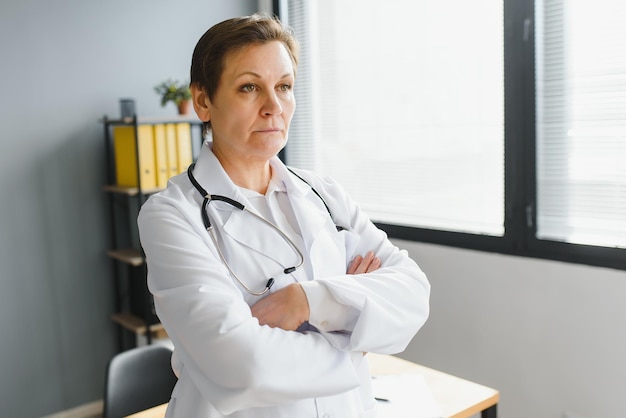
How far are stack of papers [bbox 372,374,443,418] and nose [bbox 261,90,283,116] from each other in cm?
80

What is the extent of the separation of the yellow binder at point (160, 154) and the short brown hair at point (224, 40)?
189cm

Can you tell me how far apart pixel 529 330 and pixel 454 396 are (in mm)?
987

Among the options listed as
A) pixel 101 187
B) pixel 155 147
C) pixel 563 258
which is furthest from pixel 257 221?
pixel 101 187

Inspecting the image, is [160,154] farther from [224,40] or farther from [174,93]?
[224,40]

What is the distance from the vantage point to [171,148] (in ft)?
10.6

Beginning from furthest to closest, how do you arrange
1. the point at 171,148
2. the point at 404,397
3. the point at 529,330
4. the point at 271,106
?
the point at 171,148 → the point at 529,330 → the point at 404,397 → the point at 271,106

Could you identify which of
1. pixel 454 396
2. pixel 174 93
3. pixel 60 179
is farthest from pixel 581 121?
pixel 60 179

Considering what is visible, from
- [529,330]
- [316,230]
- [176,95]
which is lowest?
[529,330]

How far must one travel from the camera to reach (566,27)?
2.40m

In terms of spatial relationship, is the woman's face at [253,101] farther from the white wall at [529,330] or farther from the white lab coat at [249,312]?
the white wall at [529,330]

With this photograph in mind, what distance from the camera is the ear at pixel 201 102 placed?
1.36 metres

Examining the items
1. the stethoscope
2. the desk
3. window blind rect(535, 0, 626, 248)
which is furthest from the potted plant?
A: the stethoscope

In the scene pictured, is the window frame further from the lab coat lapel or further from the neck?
the neck

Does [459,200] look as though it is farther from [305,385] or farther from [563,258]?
[305,385]
